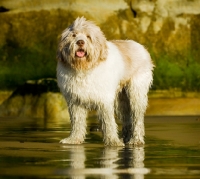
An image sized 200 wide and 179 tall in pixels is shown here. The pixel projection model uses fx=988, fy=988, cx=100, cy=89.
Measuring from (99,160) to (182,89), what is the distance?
55.5 feet

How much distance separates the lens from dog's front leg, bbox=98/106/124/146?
50.7ft

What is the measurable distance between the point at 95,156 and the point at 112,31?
57.3 feet

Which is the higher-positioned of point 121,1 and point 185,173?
point 121,1

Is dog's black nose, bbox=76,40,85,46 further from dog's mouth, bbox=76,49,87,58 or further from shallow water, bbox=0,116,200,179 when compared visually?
→ shallow water, bbox=0,116,200,179

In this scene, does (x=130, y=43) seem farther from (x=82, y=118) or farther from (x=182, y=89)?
(x=182, y=89)

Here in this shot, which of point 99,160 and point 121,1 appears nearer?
point 99,160

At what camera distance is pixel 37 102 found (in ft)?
86.7

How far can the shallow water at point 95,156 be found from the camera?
430 inches

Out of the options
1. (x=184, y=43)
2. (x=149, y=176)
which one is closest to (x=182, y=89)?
(x=184, y=43)

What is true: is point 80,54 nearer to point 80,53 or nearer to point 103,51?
point 80,53

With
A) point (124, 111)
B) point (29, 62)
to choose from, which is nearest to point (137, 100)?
point (124, 111)

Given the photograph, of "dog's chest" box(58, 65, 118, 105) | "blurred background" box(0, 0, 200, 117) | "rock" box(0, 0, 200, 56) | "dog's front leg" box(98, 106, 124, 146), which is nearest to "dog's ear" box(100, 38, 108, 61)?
"dog's chest" box(58, 65, 118, 105)

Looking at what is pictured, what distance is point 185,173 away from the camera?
10.9 m

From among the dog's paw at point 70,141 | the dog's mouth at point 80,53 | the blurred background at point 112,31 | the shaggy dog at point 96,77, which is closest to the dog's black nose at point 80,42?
the shaggy dog at point 96,77
